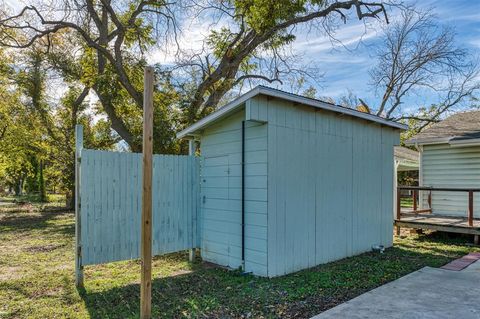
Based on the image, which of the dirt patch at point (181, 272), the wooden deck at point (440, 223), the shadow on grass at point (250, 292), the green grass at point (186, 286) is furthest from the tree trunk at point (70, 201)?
the wooden deck at point (440, 223)

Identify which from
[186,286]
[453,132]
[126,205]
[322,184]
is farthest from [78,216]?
[453,132]

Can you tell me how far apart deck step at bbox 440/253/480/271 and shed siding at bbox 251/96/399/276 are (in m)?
1.37

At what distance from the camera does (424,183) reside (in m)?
10.1

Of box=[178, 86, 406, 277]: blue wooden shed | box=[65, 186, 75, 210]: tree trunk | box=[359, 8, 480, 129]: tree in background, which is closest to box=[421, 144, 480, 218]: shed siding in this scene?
box=[178, 86, 406, 277]: blue wooden shed

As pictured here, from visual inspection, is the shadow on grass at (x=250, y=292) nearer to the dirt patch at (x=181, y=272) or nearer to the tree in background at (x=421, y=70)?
the dirt patch at (x=181, y=272)

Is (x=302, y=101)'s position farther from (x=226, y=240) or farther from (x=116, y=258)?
(x=116, y=258)

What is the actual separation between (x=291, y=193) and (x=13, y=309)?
12.2 ft

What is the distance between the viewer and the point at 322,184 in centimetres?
577

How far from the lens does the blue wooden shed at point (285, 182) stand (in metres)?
5.00

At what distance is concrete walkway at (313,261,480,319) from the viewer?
3523 mm

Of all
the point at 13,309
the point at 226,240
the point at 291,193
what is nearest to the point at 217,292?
the point at 226,240

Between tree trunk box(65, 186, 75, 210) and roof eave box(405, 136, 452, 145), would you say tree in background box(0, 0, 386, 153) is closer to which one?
roof eave box(405, 136, 452, 145)

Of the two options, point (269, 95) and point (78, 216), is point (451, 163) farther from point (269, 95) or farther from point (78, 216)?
point (78, 216)

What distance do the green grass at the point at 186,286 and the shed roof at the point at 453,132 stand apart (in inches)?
134
